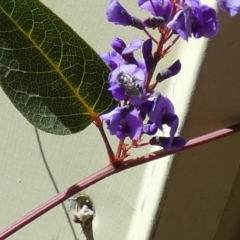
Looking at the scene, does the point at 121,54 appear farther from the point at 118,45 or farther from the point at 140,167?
the point at 140,167

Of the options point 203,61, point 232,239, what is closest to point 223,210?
point 232,239

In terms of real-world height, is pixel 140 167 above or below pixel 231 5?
below

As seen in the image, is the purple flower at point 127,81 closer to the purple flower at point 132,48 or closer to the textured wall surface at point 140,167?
the purple flower at point 132,48

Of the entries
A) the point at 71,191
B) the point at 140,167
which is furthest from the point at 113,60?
the point at 140,167

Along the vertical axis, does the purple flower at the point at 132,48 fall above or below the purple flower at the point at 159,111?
above

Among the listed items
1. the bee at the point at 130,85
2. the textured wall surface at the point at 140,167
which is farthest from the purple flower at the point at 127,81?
the textured wall surface at the point at 140,167
